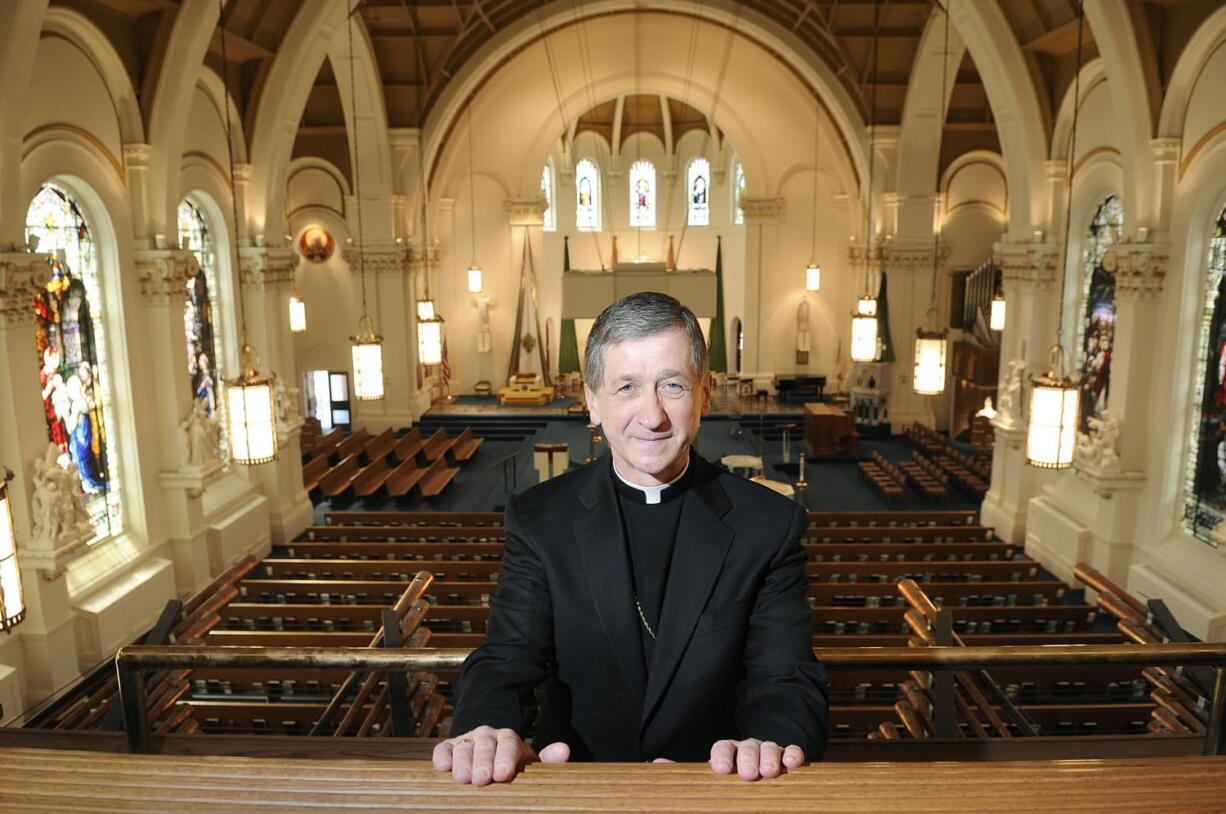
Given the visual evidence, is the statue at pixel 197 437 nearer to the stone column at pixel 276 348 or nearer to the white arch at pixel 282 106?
the stone column at pixel 276 348

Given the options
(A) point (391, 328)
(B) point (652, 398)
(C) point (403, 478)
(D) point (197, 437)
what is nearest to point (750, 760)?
(B) point (652, 398)

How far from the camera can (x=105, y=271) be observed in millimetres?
10328

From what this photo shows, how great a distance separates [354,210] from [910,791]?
21.3m

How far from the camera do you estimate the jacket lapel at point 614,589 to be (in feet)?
7.82

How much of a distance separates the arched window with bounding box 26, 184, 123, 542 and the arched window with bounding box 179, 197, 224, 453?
1.82 meters

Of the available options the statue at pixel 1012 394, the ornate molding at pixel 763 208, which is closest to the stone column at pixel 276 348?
the statue at pixel 1012 394

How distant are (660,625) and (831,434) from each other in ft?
60.3

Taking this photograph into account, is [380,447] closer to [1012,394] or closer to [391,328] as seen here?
[391,328]

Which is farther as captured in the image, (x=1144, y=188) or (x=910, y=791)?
(x=1144, y=188)

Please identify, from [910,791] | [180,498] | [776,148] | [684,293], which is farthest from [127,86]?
[776,148]

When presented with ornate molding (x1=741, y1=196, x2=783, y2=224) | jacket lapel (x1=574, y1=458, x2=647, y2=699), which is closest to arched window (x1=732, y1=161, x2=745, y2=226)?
ornate molding (x1=741, y1=196, x2=783, y2=224)

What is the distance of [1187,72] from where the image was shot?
9391mm

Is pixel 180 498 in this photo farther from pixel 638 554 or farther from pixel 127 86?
pixel 638 554

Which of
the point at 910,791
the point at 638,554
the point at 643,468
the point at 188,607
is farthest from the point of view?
the point at 188,607
